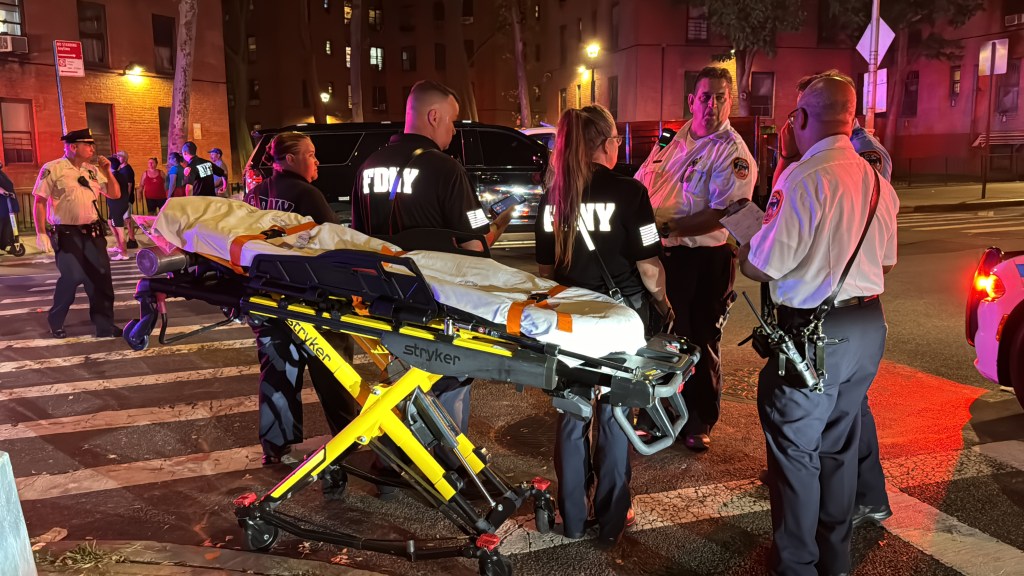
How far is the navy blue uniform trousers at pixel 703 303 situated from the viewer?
4.57 meters

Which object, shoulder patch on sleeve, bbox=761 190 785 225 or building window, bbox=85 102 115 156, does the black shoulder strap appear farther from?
building window, bbox=85 102 115 156

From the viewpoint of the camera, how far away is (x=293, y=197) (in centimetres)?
454

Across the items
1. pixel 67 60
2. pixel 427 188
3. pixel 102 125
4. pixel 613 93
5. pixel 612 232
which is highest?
pixel 613 93

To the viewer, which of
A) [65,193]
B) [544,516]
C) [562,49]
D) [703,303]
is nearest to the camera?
[544,516]

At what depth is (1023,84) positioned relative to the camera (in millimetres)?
32156

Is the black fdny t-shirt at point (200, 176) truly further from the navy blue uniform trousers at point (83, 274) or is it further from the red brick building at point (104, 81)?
the red brick building at point (104, 81)

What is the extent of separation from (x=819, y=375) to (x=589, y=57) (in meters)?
39.1

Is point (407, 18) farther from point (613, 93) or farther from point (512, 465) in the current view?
point (512, 465)

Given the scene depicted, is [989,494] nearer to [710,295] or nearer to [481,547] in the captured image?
[710,295]

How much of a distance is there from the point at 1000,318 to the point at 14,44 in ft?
84.8

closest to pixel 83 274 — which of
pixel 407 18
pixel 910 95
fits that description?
pixel 910 95

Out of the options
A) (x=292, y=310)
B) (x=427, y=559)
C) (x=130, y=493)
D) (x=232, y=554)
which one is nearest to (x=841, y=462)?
(x=427, y=559)

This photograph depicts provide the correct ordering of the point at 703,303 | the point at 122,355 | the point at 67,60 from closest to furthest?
the point at 703,303, the point at 122,355, the point at 67,60

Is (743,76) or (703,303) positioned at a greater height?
(743,76)
